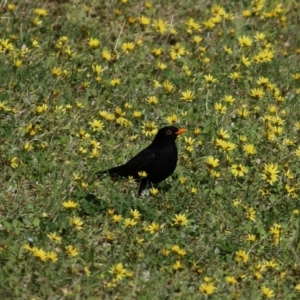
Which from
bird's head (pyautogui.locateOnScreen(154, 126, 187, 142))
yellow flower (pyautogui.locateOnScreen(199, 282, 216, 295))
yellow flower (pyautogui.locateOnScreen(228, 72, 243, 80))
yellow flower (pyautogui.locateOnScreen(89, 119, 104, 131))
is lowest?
yellow flower (pyautogui.locateOnScreen(228, 72, 243, 80))

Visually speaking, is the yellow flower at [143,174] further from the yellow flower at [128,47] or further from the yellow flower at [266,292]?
the yellow flower at [128,47]

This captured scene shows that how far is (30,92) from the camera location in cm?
1026

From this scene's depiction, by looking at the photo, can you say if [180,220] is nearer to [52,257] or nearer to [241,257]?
[241,257]

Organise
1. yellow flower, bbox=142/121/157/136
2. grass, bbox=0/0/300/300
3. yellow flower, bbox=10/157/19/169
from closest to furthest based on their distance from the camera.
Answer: grass, bbox=0/0/300/300, yellow flower, bbox=10/157/19/169, yellow flower, bbox=142/121/157/136

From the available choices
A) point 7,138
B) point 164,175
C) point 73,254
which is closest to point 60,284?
point 73,254

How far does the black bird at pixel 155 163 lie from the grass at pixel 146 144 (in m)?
0.13

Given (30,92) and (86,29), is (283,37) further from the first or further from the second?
(30,92)

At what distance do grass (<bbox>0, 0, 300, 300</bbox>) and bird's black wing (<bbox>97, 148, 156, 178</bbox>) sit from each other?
120mm

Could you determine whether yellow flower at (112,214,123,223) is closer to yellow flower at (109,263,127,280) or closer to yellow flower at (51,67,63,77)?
yellow flower at (109,263,127,280)

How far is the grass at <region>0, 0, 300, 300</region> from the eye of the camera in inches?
298

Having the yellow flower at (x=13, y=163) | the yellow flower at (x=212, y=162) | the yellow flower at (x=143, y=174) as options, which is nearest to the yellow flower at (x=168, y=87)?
the yellow flower at (x=212, y=162)

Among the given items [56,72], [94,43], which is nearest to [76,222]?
[56,72]

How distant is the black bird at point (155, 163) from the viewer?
8.76m

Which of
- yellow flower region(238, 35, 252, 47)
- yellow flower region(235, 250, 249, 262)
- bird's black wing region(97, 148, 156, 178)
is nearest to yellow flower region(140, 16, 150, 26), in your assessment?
yellow flower region(238, 35, 252, 47)
